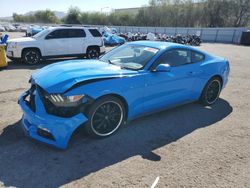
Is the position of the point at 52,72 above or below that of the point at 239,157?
above

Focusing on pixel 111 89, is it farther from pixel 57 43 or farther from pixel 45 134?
pixel 57 43

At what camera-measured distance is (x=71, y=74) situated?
3963 millimetres

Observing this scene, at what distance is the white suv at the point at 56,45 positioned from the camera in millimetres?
11031

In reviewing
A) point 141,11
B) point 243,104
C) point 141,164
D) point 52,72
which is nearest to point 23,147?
point 52,72

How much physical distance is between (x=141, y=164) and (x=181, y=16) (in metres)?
61.2

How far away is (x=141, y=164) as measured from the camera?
3.52 m

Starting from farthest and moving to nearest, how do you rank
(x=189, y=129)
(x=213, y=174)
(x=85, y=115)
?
(x=189, y=129), (x=85, y=115), (x=213, y=174)

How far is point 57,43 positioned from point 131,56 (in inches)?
300

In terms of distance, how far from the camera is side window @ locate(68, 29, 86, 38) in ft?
39.8

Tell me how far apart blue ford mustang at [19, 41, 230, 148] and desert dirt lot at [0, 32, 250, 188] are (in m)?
0.26

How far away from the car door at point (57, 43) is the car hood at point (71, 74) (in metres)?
7.43

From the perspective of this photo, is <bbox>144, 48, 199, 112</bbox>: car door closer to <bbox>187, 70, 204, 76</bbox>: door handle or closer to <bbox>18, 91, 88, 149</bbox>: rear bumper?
<bbox>187, 70, 204, 76</bbox>: door handle

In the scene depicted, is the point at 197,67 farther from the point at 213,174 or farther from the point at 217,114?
the point at 213,174

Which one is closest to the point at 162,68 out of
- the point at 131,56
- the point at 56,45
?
the point at 131,56
